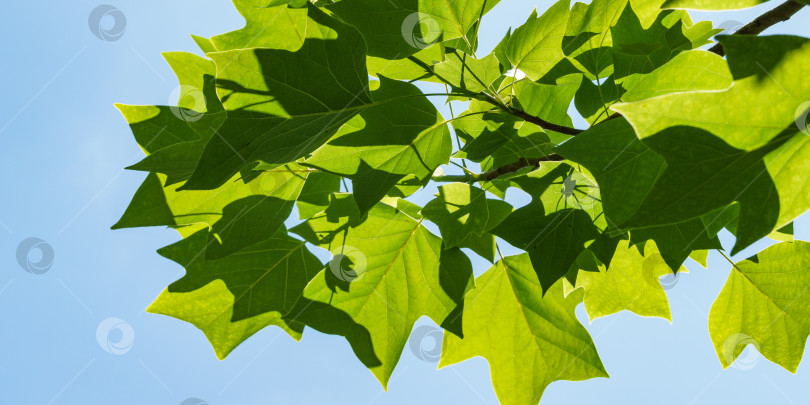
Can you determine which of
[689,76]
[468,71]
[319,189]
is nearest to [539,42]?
[468,71]

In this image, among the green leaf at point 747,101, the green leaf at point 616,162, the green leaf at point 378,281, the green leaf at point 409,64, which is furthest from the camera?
the green leaf at point 378,281

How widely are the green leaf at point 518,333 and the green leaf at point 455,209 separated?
0.84ft

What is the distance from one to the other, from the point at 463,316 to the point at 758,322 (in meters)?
0.63

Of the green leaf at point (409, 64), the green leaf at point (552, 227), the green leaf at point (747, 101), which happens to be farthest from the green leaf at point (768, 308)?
the green leaf at point (409, 64)

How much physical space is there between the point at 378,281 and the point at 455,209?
0.26 metres

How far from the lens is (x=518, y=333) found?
4.03ft

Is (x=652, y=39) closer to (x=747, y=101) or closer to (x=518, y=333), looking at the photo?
(x=747, y=101)

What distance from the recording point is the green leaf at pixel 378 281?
112 centimetres

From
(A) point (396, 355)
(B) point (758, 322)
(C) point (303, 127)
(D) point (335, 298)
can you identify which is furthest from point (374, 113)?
(B) point (758, 322)

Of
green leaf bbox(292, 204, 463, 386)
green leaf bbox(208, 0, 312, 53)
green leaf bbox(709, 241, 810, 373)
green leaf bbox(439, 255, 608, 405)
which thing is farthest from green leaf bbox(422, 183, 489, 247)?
green leaf bbox(709, 241, 810, 373)

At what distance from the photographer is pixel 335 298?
1125mm

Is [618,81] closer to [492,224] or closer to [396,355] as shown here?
[492,224]

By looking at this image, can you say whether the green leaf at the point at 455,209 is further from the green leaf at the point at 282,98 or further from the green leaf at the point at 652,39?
the green leaf at the point at 652,39

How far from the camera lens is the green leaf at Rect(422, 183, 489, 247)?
979mm
